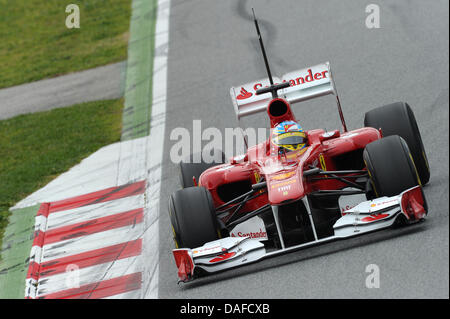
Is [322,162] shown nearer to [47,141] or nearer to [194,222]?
[194,222]

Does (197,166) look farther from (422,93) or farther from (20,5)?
(20,5)

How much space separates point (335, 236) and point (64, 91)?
11238 millimetres

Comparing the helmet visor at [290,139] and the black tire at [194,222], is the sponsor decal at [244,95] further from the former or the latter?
the black tire at [194,222]

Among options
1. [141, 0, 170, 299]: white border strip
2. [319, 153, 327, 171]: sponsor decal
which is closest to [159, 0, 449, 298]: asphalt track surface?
[141, 0, 170, 299]: white border strip

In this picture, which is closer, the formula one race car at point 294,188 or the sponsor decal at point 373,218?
the sponsor decal at point 373,218

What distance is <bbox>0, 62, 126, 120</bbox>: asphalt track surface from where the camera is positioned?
17578 millimetres

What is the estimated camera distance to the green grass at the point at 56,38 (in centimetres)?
1975

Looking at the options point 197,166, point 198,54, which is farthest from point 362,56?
point 197,166

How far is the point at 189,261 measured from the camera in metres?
8.41

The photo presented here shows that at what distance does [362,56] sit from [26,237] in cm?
662

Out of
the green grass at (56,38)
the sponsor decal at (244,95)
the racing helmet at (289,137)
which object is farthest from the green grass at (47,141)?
the racing helmet at (289,137)

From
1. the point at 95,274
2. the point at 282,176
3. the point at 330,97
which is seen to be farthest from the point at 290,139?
the point at 330,97

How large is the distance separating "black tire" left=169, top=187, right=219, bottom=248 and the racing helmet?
108cm

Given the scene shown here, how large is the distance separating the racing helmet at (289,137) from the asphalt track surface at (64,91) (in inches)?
324
